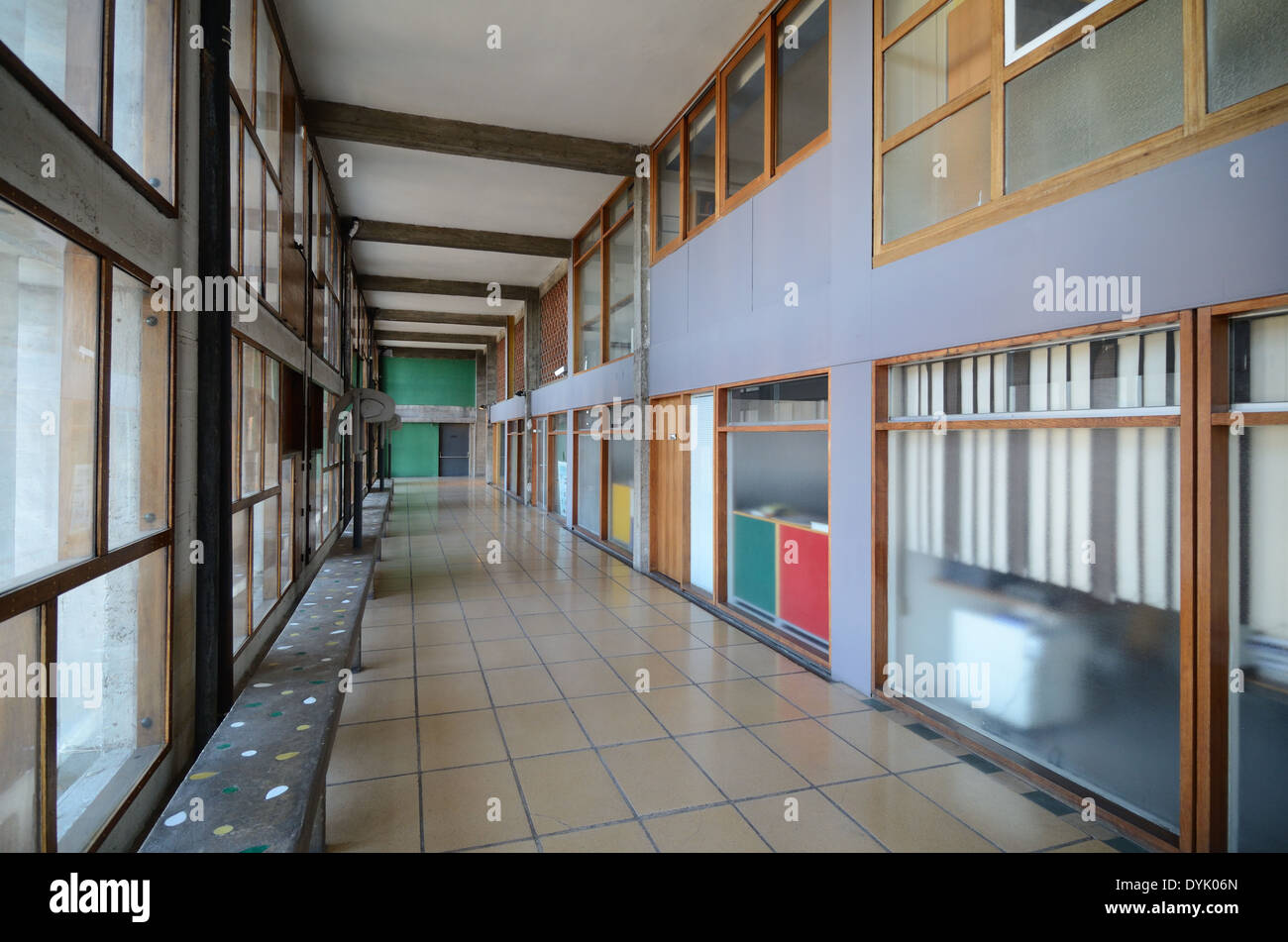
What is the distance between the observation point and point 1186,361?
229 centimetres

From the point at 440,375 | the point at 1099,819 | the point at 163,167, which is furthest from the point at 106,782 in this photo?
the point at 440,375

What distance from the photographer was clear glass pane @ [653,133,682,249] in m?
6.77

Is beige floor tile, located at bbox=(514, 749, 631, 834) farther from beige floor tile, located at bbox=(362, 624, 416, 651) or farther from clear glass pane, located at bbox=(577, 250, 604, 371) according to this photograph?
clear glass pane, located at bbox=(577, 250, 604, 371)

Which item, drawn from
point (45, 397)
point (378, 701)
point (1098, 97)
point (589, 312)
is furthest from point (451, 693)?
point (589, 312)

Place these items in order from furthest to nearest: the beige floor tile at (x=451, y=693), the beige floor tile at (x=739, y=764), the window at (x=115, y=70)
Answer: the beige floor tile at (x=451, y=693) → the beige floor tile at (x=739, y=764) → the window at (x=115, y=70)

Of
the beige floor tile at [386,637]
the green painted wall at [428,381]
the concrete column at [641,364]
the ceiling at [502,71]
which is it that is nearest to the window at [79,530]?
the beige floor tile at [386,637]

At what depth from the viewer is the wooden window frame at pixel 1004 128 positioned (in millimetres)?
2189

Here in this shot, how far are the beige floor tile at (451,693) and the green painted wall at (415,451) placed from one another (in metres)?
21.6

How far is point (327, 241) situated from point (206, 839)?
778 cm

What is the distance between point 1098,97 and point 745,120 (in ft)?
10.6

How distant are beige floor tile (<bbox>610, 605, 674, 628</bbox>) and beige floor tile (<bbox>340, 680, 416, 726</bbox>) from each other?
1.87m

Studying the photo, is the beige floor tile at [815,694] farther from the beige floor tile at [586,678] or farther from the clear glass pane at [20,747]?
the clear glass pane at [20,747]

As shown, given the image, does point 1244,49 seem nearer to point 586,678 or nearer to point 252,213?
point 586,678

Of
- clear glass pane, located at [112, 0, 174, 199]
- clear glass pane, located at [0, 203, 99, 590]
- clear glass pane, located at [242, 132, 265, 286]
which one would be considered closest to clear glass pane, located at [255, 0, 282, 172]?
clear glass pane, located at [242, 132, 265, 286]
